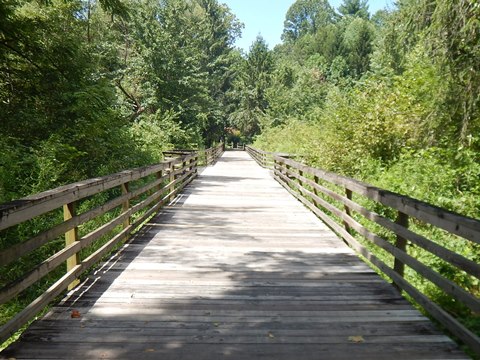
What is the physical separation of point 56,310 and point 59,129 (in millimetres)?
9716

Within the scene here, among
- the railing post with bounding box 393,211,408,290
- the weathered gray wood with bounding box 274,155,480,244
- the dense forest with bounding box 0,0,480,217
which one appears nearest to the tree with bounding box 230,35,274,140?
the dense forest with bounding box 0,0,480,217

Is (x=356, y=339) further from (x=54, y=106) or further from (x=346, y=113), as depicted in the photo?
(x=54, y=106)

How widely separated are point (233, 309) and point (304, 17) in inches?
5590

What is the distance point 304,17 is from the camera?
13325cm

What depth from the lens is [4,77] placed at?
11250mm

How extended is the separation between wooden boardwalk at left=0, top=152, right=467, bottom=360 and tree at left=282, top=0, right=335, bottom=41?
13148 centimetres

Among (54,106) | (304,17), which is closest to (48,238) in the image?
(54,106)

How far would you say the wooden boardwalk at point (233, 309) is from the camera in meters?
3.05

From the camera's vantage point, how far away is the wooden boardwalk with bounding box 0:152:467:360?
10.0 ft

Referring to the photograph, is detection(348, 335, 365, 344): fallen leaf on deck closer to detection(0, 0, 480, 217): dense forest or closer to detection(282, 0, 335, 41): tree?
detection(0, 0, 480, 217): dense forest

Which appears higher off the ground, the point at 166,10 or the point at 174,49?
the point at 166,10

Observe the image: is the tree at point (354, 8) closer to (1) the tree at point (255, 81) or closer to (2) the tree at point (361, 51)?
(2) the tree at point (361, 51)

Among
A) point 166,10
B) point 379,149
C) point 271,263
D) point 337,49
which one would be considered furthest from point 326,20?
point 271,263

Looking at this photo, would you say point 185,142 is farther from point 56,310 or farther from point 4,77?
point 56,310
